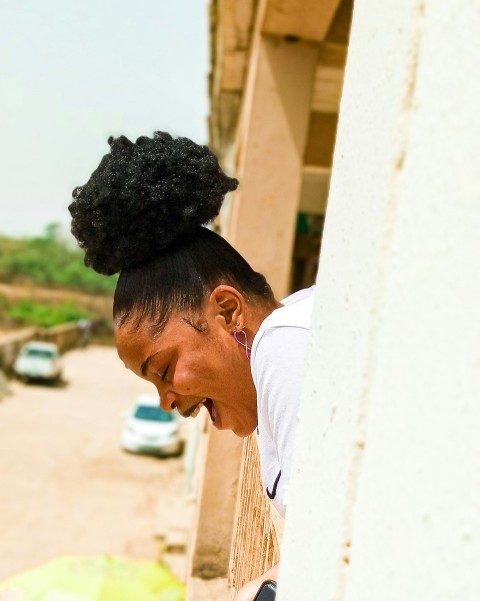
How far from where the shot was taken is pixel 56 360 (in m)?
28.4

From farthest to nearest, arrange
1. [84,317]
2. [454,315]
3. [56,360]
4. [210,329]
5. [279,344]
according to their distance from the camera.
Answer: [84,317]
[56,360]
[210,329]
[279,344]
[454,315]

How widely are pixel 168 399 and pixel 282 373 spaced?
55 centimetres

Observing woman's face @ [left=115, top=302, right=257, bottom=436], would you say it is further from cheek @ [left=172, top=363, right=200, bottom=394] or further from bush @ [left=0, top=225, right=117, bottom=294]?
bush @ [left=0, top=225, right=117, bottom=294]

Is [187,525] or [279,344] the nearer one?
[279,344]

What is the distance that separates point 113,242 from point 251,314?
15.9 inches

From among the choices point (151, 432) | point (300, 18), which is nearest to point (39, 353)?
point (151, 432)

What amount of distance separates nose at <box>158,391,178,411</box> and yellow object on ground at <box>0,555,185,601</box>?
11.0 ft

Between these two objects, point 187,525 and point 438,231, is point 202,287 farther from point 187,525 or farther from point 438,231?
point 187,525

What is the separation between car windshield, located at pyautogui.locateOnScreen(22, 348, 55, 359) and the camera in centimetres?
2795

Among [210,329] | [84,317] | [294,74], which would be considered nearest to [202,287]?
[210,329]

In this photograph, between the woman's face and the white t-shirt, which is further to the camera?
the woman's face

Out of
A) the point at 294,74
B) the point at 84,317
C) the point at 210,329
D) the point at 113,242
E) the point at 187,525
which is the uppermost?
the point at 294,74

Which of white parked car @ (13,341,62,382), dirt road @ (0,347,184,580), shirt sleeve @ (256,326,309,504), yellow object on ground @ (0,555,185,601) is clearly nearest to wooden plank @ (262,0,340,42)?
shirt sleeve @ (256,326,309,504)

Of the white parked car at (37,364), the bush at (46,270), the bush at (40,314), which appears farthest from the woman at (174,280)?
the bush at (46,270)
